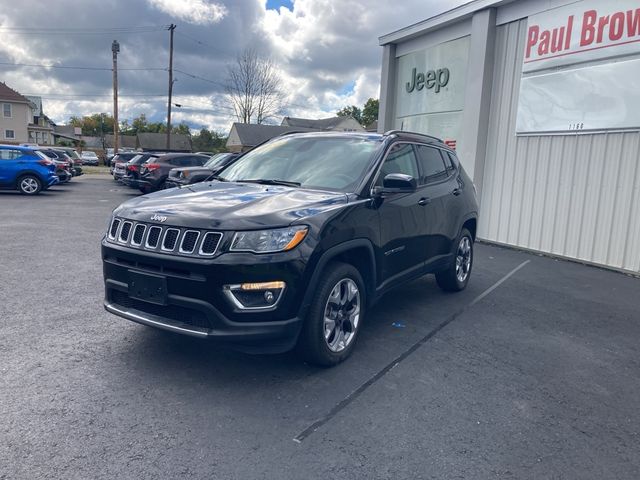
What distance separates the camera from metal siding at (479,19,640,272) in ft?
27.5

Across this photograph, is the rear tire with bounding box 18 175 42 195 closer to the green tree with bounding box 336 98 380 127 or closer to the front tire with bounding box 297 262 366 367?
the front tire with bounding box 297 262 366 367

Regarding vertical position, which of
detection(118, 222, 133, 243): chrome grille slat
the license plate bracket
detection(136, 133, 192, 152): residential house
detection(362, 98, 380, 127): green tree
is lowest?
the license plate bracket

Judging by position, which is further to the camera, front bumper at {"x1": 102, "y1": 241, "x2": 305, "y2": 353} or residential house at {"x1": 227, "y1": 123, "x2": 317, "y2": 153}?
residential house at {"x1": 227, "y1": 123, "x2": 317, "y2": 153}

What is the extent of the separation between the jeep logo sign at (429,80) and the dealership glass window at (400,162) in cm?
782

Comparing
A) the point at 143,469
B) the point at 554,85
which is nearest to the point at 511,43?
the point at 554,85

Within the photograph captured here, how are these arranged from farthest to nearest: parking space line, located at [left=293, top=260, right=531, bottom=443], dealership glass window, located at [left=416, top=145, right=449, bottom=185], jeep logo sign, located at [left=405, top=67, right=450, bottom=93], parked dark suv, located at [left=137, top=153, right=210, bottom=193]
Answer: parked dark suv, located at [left=137, top=153, right=210, bottom=193] → jeep logo sign, located at [left=405, top=67, right=450, bottom=93] → dealership glass window, located at [left=416, top=145, right=449, bottom=185] → parking space line, located at [left=293, top=260, right=531, bottom=443]

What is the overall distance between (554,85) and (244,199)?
26.1 feet

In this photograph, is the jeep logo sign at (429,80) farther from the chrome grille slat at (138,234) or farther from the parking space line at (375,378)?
the chrome grille slat at (138,234)

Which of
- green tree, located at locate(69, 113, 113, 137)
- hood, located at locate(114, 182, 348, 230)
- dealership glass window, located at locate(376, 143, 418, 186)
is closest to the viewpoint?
hood, located at locate(114, 182, 348, 230)

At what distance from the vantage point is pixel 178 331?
335cm

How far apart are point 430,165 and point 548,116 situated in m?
5.20

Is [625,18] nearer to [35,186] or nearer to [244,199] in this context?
[244,199]

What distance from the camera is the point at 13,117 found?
184 feet

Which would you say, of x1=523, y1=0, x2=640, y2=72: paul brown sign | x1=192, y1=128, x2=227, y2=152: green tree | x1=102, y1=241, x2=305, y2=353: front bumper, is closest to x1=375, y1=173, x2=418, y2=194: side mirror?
x1=102, y1=241, x2=305, y2=353: front bumper
